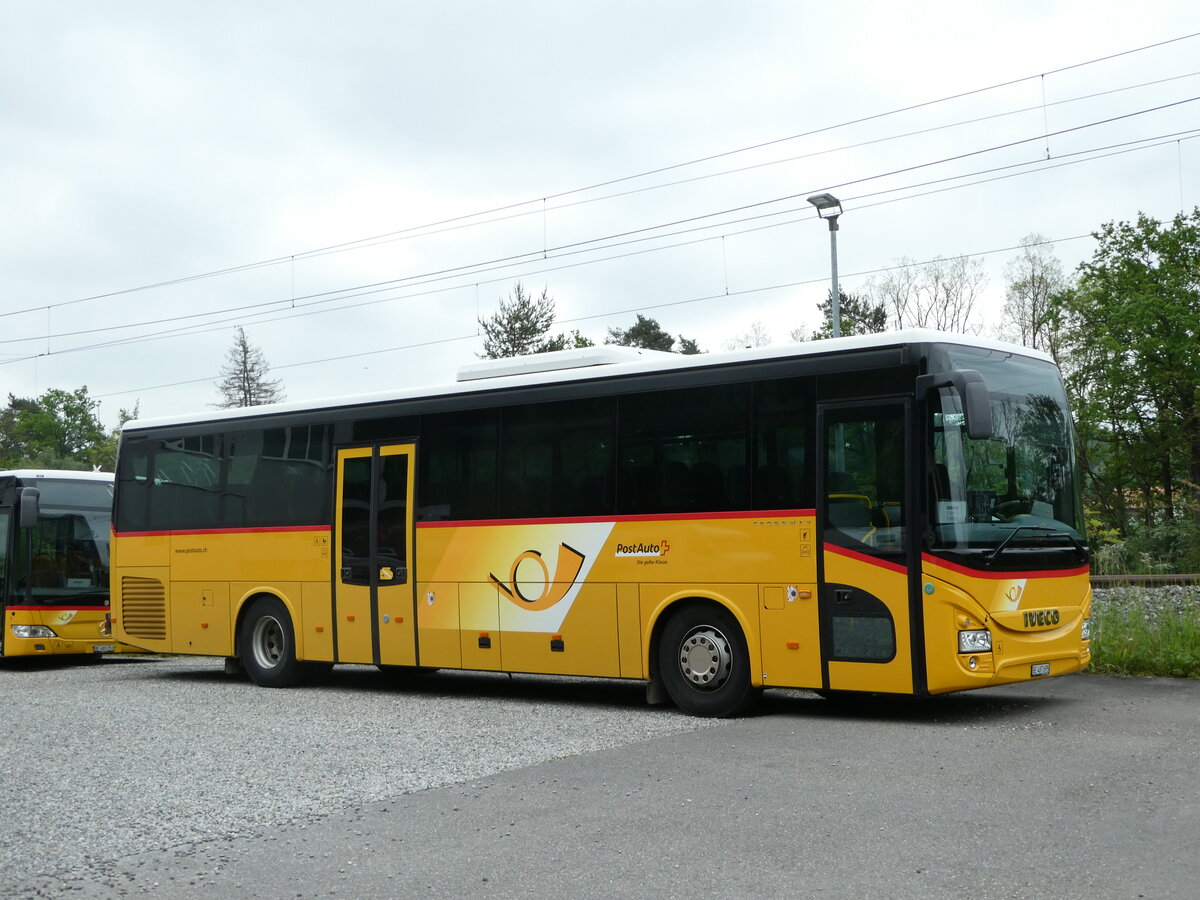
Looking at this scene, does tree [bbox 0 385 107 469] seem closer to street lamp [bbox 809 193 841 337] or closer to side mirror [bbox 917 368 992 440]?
street lamp [bbox 809 193 841 337]

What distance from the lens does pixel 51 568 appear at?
66.2 feet

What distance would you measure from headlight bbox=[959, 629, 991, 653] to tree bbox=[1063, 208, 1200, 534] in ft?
100

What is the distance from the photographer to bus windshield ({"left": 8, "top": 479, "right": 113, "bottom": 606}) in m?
20.0

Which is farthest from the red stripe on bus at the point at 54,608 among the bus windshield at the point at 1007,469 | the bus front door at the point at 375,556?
the bus windshield at the point at 1007,469

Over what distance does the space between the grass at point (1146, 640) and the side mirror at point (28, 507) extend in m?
15.1

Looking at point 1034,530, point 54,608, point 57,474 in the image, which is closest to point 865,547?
point 1034,530

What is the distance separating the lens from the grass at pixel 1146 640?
13.7m

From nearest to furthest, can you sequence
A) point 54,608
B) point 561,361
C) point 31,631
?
point 561,361 → point 31,631 → point 54,608

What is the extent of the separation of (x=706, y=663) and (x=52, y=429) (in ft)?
313

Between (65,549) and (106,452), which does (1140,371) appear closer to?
(65,549)

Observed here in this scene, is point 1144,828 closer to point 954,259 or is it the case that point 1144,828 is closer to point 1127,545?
point 1127,545

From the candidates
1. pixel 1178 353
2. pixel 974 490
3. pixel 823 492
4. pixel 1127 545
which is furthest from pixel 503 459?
pixel 1178 353

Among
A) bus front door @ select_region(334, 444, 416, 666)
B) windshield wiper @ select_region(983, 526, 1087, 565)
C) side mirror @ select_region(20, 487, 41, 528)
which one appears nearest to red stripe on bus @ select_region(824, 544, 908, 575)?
windshield wiper @ select_region(983, 526, 1087, 565)

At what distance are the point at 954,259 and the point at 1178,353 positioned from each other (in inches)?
466
